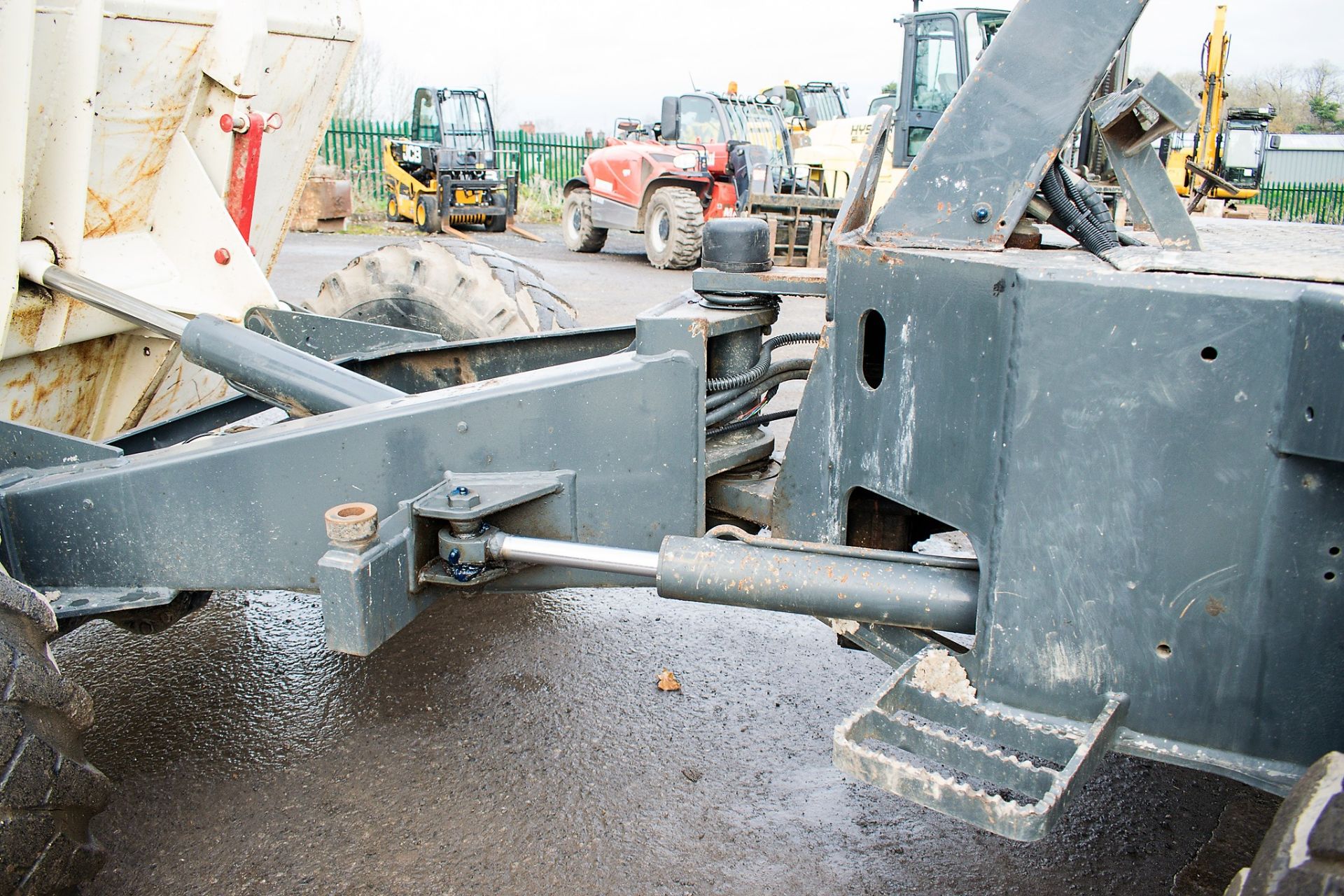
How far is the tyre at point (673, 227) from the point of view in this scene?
1487 cm

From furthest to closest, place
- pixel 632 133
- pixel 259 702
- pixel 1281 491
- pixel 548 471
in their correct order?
1. pixel 632 133
2. pixel 259 702
3. pixel 548 471
4. pixel 1281 491

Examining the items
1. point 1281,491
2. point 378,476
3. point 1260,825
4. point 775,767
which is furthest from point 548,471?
point 1260,825

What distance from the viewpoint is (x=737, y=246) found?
8.16 feet

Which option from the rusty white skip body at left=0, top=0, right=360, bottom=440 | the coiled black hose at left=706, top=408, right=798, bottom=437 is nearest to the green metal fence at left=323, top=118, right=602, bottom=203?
the rusty white skip body at left=0, top=0, right=360, bottom=440

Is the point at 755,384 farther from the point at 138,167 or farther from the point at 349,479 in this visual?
the point at 138,167

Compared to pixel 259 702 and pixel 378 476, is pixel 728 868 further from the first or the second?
pixel 259 702

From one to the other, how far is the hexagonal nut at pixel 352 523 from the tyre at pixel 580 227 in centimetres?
1573

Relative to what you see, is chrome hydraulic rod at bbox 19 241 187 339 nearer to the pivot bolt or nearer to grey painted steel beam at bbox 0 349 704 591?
grey painted steel beam at bbox 0 349 704 591

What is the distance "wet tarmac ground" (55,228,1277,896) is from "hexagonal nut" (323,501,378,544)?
2.88 feet

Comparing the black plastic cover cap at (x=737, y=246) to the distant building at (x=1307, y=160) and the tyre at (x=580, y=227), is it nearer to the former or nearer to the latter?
the tyre at (x=580, y=227)

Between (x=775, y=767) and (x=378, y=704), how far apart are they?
1.20m

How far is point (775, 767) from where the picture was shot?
2920 mm

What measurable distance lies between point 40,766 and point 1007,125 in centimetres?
214

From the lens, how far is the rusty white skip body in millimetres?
2785
